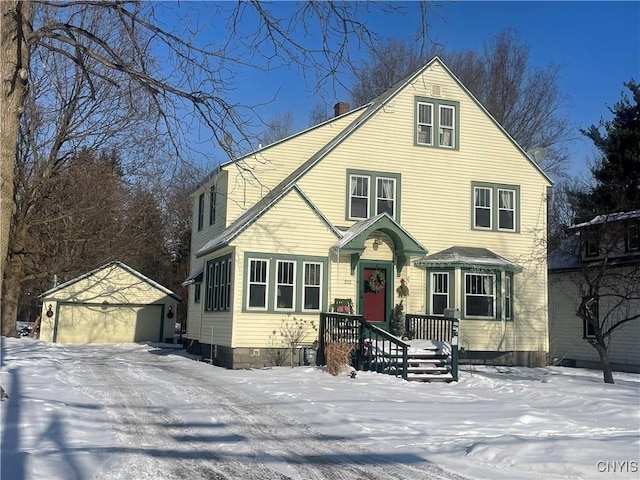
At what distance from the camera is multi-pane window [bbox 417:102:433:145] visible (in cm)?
2100

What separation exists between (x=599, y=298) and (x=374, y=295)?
693 cm

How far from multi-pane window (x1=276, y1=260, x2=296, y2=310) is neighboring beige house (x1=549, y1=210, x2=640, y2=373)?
861 centimetres

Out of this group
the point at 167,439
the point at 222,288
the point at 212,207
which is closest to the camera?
the point at 167,439

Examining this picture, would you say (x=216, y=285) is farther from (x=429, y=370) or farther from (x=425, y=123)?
(x=425, y=123)

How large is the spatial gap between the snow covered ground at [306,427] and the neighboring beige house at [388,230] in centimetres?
337

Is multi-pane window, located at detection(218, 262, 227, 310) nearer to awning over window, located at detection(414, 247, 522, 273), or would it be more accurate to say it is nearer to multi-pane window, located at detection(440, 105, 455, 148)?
awning over window, located at detection(414, 247, 522, 273)

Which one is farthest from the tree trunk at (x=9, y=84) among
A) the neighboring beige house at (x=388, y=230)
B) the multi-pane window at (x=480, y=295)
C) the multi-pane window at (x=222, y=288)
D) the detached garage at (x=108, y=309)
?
the detached garage at (x=108, y=309)

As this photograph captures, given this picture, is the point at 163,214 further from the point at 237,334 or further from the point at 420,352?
the point at 420,352

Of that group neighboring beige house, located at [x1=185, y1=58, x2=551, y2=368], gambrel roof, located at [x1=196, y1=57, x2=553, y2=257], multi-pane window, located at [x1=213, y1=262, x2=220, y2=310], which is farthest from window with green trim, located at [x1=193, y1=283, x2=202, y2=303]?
multi-pane window, located at [x1=213, y1=262, x2=220, y2=310]

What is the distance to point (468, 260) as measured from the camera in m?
19.3

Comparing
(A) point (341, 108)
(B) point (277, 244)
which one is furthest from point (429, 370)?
(A) point (341, 108)

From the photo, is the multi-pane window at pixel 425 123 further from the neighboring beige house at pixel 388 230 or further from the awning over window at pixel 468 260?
the awning over window at pixel 468 260

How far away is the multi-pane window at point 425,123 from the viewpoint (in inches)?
827

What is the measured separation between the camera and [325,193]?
19.7m
